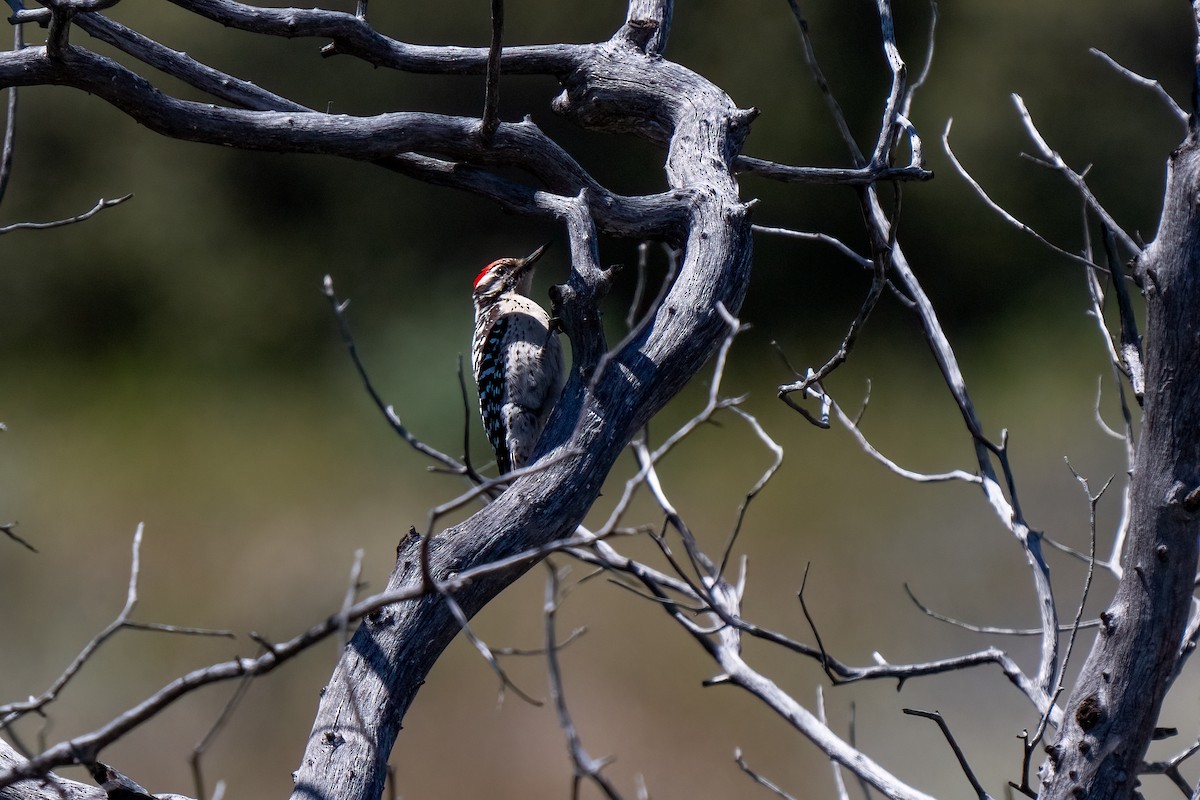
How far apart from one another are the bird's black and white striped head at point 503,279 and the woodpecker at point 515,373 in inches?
1.9

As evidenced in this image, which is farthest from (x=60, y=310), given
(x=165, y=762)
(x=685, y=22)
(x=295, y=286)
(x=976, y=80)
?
(x=976, y=80)

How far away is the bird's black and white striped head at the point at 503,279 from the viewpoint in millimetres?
Result: 4141

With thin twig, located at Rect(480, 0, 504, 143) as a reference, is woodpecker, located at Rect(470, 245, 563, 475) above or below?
above

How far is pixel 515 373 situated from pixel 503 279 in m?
0.66

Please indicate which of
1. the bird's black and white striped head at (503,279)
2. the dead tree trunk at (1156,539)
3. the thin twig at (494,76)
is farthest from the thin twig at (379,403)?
the dead tree trunk at (1156,539)

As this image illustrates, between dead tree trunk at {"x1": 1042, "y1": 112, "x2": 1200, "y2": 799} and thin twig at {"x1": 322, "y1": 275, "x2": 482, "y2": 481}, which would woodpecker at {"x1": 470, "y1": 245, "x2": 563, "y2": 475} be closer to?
thin twig at {"x1": 322, "y1": 275, "x2": 482, "y2": 481}

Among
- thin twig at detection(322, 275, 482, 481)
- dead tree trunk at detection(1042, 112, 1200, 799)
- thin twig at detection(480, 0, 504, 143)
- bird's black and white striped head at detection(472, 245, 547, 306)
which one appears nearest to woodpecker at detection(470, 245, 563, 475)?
bird's black and white striped head at detection(472, 245, 547, 306)

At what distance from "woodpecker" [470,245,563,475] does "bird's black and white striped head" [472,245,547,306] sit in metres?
0.05

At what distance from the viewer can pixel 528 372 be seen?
3.61 m

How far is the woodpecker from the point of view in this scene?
141 inches

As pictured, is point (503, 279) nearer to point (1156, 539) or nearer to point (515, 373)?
point (515, 373)

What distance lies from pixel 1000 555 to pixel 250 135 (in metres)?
6.28

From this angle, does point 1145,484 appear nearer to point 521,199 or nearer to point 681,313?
point 681,313

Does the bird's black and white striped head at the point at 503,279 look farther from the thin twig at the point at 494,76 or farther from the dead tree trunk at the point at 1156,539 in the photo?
the dead tree trunk at the point at 1156,539
